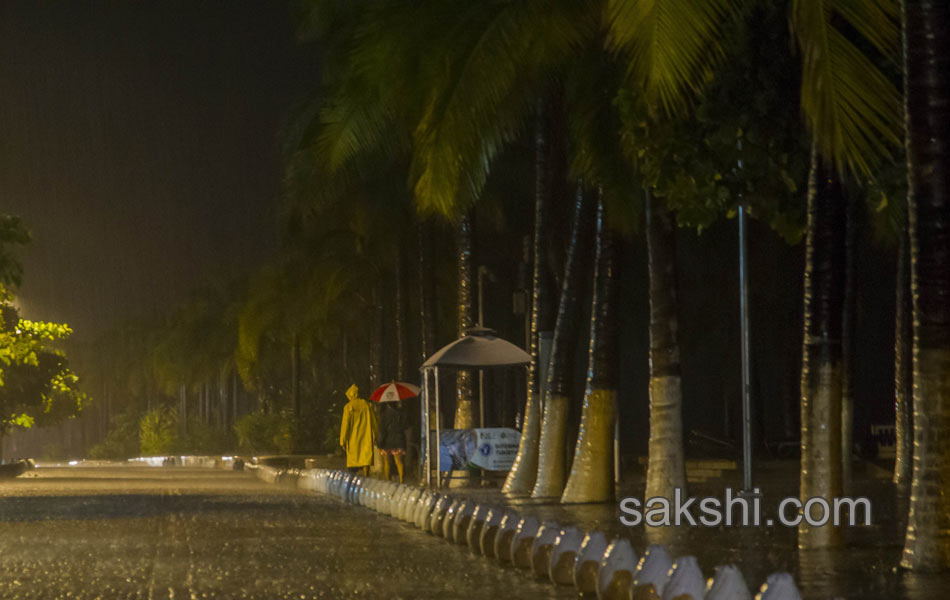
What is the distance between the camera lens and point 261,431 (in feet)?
237

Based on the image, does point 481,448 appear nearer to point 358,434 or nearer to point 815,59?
point 358,434

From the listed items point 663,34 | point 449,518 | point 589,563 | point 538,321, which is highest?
point 663,34

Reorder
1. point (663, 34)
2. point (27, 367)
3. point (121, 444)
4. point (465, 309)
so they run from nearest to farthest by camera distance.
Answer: point (663, 34)
point (465, 309)
point (27, 367)
point (121, 444)

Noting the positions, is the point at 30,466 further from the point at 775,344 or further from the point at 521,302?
the point at 521,302

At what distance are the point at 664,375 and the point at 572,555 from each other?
8.42 m

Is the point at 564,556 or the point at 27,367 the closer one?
the point at 564,556

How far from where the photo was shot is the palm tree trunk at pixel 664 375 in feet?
71.4

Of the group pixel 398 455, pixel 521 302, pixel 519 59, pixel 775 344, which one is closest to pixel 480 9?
pixel 519 59

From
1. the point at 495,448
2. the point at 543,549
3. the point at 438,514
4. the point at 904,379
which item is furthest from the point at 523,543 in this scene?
the point at 904,379

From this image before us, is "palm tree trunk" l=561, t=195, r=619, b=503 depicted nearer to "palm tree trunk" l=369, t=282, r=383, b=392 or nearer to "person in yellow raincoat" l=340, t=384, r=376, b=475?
"person in yellow raincoat" l=340, t=384, r=376, b=475

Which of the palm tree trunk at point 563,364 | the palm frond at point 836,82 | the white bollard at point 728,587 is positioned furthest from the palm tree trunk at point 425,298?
the white bollard at point 728,587

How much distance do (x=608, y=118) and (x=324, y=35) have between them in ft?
49.8

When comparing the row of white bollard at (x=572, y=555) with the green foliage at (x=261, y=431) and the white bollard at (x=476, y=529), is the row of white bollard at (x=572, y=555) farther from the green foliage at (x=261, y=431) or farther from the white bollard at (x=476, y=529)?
the green foliage at (x=261, y=431)

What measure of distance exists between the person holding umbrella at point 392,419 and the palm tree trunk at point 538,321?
8.53 metres
